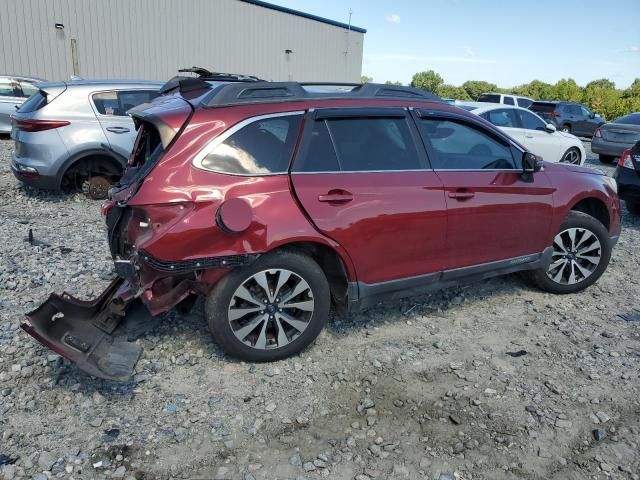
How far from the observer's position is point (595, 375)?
345cm

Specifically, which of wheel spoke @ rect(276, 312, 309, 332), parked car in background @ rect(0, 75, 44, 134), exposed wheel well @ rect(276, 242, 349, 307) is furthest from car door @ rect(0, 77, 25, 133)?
wheel spoke @ rect(276, 312, 309, 332)

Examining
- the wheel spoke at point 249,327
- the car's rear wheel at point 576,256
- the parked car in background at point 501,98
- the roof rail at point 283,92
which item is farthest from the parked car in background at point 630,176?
the parked car in background at point 501,98

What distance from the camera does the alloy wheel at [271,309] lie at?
3.26m

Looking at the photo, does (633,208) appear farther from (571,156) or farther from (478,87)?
(478,87)

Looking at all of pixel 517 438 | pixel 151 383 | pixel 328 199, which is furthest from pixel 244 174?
pixel 517 438

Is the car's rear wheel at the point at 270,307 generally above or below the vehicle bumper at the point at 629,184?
below

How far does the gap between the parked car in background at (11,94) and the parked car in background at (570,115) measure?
18921 mm

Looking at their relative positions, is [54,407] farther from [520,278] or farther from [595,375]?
[520,278]

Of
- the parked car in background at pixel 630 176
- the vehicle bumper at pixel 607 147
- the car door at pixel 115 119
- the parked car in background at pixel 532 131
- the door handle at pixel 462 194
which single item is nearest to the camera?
the door handle at pixel 462 194

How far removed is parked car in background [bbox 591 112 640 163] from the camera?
13125mm

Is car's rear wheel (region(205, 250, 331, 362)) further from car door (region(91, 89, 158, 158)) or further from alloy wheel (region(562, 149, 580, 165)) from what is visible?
alloy wheel (region(562, 149, 580, 165))

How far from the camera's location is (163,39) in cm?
2169

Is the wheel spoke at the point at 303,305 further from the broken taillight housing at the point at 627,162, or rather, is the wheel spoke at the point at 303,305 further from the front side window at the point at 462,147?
the broken taillight housing at the point at 627,162

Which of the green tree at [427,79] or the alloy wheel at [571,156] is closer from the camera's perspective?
the alloy wheel at [571,156]
